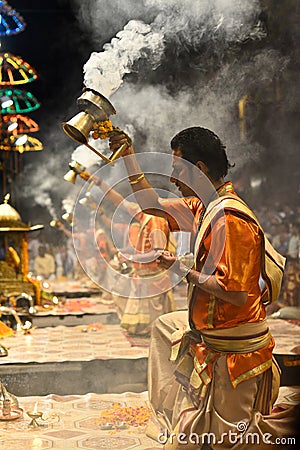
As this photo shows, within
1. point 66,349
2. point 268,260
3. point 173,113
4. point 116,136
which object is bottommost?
point 66,349

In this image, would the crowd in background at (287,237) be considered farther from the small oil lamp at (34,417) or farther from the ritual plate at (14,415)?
the small oil lamp at (34,417)

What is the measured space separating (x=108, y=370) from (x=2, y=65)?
3507mm

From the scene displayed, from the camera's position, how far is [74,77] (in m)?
4.39

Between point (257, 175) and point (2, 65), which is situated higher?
point (2, 65)

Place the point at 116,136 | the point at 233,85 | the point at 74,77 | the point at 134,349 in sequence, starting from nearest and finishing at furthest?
the point at 116,136 < the point at 233,85 < the point at 74,77 < the point at 134,349

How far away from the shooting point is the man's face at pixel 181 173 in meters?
2.99

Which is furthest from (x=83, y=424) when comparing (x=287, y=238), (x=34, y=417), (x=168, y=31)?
(x=287, y=238)

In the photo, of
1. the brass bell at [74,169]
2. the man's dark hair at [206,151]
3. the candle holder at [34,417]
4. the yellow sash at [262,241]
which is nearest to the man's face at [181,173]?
the man's dark hair at [206,151]

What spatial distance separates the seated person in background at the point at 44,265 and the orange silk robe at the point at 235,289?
949cm

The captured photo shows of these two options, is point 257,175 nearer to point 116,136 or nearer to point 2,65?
point 2,65

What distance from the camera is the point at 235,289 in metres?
2.71

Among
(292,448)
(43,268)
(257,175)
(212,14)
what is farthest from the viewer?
(43,268)

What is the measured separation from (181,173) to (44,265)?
9.72 meters

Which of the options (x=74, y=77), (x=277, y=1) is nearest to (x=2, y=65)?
(x=74, y=77)
